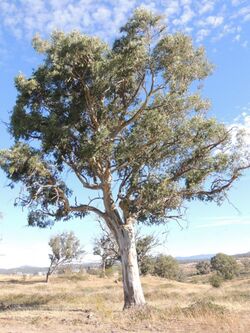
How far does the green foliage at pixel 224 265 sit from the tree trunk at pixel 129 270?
206ft

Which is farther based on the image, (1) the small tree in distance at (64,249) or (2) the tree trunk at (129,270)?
(1) the small tree in distance at (64,249)

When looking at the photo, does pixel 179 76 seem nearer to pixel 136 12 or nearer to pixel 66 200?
pixel 136 12

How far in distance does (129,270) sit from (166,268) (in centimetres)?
5829

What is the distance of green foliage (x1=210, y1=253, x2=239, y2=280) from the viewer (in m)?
84.4

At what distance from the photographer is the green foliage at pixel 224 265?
8441cm

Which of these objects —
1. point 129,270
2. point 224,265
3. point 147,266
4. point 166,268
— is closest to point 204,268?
point 224,265

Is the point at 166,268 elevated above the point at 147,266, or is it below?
above

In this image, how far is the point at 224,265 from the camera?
86.9 m

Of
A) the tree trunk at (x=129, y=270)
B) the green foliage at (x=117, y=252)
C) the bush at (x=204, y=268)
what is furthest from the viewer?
the bush at (x=204, y=268)

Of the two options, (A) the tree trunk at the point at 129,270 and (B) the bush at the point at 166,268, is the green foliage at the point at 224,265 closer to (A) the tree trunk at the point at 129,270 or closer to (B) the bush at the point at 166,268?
(B) the bush at the point at 166,268

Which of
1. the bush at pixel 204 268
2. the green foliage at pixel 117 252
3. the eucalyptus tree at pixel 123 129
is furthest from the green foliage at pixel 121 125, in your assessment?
the bush at pixel 204 268

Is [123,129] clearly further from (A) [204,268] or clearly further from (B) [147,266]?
(A) [204,268]

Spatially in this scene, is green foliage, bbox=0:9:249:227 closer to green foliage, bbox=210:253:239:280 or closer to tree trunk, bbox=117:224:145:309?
tree trunk, bbox=117:224:145:309

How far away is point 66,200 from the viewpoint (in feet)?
73.3
